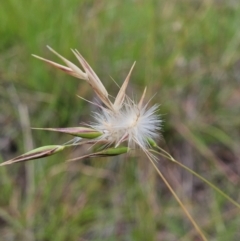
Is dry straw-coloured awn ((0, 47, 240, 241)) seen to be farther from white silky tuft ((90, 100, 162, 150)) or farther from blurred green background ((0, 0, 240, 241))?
blurred green background ((0, 0, 240, 241))

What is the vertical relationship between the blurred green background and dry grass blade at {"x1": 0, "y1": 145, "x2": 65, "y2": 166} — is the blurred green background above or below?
above

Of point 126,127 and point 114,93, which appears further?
point 114,93

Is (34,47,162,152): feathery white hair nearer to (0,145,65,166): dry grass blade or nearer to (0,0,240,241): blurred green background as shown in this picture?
(0,145,65,166): dry grass blade

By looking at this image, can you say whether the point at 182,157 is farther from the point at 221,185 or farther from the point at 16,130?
the point at 16,130

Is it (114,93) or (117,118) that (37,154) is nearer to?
(117,118)

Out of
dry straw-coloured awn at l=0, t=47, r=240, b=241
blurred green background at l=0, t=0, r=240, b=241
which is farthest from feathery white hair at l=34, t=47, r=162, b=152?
blurred green background at l=0, t=0, r=240, b=241

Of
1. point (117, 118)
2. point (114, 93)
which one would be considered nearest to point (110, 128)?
point (117, 118)

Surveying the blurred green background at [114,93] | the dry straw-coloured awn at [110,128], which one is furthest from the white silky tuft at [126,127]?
the blurred green background at [114,93]

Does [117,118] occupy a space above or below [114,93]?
below

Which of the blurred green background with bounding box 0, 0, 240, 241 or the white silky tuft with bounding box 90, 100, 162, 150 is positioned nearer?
the white silky tuft with bounding box 90, 100, 162, 150
